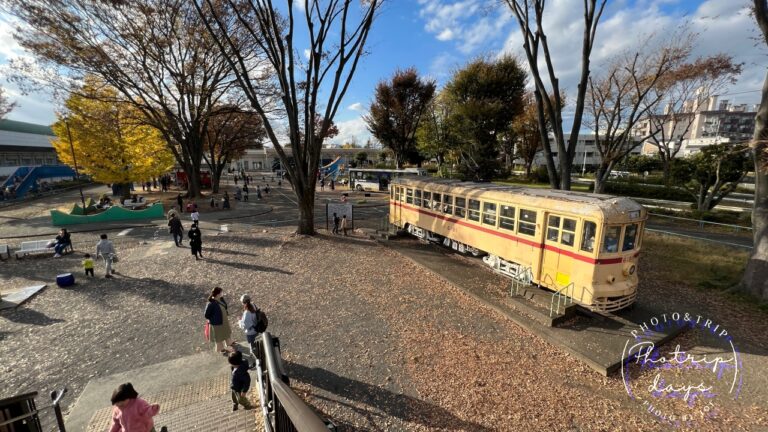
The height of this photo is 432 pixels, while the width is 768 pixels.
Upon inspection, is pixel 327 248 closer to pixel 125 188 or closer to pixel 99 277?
pixel 99 277

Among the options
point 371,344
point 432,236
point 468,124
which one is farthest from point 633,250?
point 468,124

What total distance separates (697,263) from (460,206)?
1024cm

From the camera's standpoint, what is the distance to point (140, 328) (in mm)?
8406

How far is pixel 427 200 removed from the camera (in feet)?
48.5

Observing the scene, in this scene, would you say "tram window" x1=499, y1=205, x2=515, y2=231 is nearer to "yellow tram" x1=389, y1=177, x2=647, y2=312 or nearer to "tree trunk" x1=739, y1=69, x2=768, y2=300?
"yellow tram" x1=389, y1=177, x2=647, y2=312

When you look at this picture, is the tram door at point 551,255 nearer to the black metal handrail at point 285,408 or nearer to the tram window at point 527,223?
the tram window at point 527,223

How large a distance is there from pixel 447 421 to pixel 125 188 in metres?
34.8

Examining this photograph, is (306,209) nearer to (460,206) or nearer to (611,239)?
(460,206)

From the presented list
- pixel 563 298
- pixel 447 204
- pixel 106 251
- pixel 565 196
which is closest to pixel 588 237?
pixel 565 196

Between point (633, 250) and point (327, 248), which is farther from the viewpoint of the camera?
point (327, 248)

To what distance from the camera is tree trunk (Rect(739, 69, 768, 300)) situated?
369 inches

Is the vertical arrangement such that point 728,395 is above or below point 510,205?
below

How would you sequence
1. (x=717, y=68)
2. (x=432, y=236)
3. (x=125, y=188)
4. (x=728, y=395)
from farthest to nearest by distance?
(x=125, y=188)
(x=717, y=68)
(x=432, y=236)
(x=728, y=395)

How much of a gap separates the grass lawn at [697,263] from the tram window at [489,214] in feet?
22.4
